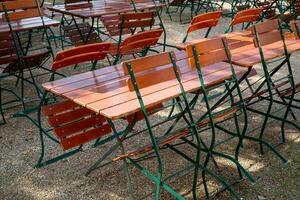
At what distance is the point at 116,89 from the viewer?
9.95 feet

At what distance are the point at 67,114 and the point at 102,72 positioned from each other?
0.46 m

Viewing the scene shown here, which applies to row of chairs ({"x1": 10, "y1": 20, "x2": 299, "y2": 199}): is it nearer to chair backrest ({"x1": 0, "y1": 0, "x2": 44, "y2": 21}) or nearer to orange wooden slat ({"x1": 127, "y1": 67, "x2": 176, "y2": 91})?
orange wooden slat ({"x1": 127, "y1": 67, "x2": 176, "y2": 91})

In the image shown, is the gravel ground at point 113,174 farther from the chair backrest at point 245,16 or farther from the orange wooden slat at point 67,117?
the chair backrest at point 245,16

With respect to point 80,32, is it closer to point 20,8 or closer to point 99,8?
point 99,8

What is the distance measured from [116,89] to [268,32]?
1645mm

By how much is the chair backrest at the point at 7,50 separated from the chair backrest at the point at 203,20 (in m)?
2.12

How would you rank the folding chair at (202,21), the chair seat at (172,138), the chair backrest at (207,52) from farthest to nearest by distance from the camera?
the folding chair at (202,21), the chair backrest at (207,52), the chair seat at (172,138)

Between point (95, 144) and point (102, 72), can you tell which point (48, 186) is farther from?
point (102, 72)

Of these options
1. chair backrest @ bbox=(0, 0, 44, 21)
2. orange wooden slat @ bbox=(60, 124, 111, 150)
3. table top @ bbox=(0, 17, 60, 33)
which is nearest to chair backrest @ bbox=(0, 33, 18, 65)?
table top @ bbox=(0, 17, 60, 33)

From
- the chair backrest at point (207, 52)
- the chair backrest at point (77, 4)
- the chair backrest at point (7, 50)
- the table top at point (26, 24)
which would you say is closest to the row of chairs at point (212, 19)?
the table top at point (26, 24)

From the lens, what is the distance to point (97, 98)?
284cm

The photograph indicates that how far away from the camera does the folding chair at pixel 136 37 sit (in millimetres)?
4641

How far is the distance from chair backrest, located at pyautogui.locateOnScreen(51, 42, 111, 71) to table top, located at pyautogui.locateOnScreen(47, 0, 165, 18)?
207cm

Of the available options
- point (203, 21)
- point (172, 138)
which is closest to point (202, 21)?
point (203, 21)
